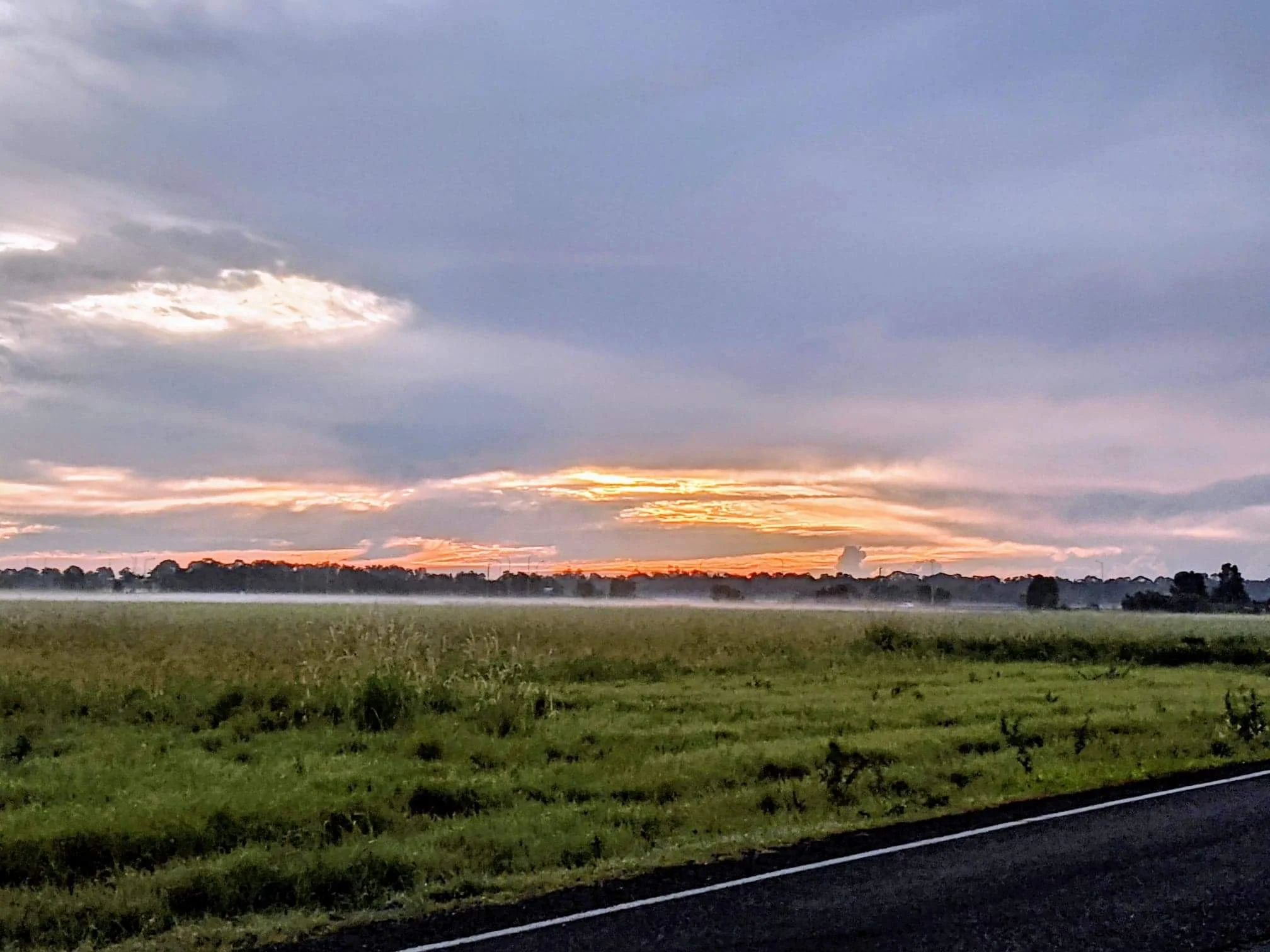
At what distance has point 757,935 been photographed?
8.27 meters

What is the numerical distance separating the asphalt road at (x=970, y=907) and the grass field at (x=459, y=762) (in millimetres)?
1404

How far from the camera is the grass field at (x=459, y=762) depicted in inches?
429

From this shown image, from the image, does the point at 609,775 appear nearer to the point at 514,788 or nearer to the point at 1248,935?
the point at 514,788

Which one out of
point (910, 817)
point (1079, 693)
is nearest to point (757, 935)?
point (910, 817)

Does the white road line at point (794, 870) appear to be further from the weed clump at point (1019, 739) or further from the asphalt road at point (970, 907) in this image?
the weed clump at point (1019, 739)

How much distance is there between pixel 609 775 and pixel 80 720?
10202 mm

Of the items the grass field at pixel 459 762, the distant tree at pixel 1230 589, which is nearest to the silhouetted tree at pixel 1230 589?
the distant tree at pixel 1230 589

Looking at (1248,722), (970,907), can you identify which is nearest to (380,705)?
(970,907)

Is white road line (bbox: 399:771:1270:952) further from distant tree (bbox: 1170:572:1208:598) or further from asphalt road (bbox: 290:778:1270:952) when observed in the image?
distant tree (bbox: 1170:572:1208:598)

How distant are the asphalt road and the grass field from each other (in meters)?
1.40

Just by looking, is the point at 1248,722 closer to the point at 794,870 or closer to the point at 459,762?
the point at 794,870

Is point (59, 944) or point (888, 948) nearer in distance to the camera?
point (888, 948)

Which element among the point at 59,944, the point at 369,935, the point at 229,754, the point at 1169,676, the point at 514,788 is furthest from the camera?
the point at 1169,676

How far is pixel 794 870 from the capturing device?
408 inches
